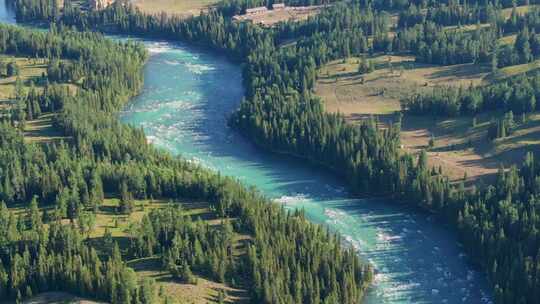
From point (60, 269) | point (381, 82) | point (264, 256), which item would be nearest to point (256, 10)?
point (381, 82)

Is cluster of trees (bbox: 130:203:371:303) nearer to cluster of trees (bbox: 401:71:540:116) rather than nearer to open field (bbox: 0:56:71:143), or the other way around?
open field (bbox: 0:56:71:143)

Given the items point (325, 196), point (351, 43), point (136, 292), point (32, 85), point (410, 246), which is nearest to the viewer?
point (136, 292)

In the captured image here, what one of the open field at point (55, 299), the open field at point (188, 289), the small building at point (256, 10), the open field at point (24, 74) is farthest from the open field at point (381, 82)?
the open field at point (55, 299)

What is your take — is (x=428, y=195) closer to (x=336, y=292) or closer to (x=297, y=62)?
(x=336, y=292)

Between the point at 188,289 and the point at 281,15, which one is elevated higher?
the point at 281,15

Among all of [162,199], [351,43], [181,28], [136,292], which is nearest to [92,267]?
[136,292]

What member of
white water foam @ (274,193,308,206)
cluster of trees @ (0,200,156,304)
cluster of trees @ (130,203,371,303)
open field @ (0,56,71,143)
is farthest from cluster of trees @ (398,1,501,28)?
cluster of trees @ (0,200,156,304)

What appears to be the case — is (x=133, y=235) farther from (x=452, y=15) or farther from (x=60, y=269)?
(x=452, y=15)
